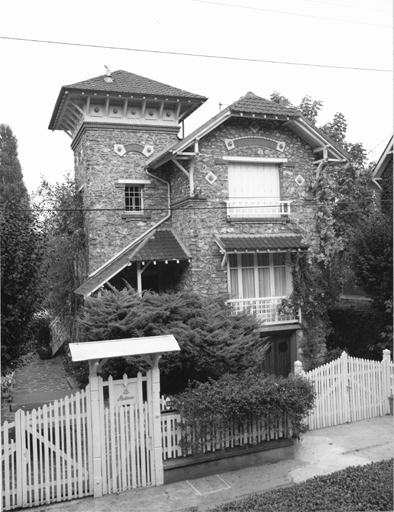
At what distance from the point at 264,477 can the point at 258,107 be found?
11.2 metres

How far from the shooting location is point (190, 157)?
48.5ft

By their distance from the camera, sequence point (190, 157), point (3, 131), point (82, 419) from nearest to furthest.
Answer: point (82, 419), point (190, 157), point (3, 131)

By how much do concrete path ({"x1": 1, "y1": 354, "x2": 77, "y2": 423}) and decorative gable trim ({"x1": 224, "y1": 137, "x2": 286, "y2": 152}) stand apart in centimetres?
899

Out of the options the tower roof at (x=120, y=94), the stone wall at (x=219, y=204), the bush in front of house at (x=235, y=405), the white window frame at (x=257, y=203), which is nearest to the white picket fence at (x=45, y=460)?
the bush in front of house at (x=235, y=405)

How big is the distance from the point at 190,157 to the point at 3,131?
842 inches

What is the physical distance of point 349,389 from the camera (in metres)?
11.1

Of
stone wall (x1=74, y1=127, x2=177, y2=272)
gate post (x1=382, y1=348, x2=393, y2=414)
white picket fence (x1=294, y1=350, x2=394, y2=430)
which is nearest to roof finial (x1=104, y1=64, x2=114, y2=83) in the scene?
stone wall (x1=74, y1=127, x2=177, y2=272)

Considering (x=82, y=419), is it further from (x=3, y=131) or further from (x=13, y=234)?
(x=3, y=131)

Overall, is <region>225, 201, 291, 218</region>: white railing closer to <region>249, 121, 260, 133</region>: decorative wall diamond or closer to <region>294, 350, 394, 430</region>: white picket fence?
<region>249, 121, 260, 133</region>: decorative wall diamond

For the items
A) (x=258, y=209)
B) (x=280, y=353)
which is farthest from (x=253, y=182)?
(x=280, y=353)

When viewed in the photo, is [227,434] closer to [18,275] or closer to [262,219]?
[18,275]

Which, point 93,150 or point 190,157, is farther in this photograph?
point 93,150

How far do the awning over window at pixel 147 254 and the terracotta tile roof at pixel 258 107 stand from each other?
4596 mm

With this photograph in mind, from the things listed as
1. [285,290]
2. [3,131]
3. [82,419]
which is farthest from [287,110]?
[3,131]
